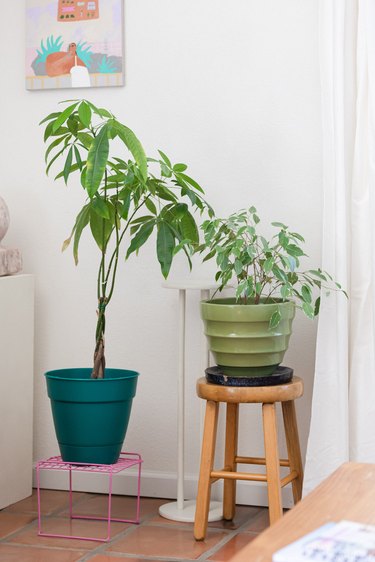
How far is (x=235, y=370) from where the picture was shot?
8.82 feet

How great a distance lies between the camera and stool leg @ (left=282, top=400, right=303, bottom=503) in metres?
2.82

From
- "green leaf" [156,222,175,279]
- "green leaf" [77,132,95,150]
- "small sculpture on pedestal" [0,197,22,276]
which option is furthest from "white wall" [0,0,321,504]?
"green leaf" [77,132,95,150]

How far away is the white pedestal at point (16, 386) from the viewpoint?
3.05 metres

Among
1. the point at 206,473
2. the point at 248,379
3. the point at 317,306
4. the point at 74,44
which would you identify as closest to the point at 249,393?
the point at 248,379

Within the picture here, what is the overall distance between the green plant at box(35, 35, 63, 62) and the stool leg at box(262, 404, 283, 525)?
1.50 meters

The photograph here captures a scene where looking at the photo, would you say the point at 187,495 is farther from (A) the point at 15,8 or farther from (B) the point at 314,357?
(A) the point at 15,8

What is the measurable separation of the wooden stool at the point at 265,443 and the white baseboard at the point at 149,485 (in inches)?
9.3

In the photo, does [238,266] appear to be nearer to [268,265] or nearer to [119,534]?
[268,265]

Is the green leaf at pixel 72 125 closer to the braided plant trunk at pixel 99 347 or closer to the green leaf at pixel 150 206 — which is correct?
the green leaf at pixel 150 206

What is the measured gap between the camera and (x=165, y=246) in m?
2.79

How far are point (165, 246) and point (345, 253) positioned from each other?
0.54 meters

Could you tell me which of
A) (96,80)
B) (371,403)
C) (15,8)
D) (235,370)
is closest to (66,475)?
(235,370)

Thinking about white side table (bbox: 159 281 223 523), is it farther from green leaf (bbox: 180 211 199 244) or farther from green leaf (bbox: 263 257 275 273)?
green leaf (bbox: 263 257 275 273)

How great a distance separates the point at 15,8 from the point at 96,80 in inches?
17.1
